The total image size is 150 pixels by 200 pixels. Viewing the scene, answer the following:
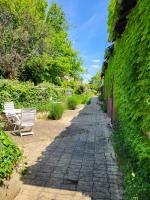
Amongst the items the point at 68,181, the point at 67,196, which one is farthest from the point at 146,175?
the point at 68,181

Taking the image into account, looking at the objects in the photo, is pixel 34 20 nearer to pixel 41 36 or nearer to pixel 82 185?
pixel 41 36

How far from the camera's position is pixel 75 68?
3506cm

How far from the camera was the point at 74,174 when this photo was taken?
5.52 meters

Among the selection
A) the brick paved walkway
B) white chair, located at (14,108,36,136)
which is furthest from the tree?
the brick paved walkway

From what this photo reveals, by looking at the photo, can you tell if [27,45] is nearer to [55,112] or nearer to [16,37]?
[16,37]

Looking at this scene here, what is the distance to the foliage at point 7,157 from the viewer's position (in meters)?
4.19

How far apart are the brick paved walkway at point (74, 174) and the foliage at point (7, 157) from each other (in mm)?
559

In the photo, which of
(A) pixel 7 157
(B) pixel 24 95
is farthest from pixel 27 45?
(A) pixel 7 157

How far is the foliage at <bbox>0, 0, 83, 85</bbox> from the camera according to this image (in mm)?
24406

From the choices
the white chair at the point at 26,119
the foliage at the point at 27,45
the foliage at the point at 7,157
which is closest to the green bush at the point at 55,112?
the white chair at the point at 26,119

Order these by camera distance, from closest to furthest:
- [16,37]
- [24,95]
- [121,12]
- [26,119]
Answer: [121,12], [26,119], [24,95], [16,37]

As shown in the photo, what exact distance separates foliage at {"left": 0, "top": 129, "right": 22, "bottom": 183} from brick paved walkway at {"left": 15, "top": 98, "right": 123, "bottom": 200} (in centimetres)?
56

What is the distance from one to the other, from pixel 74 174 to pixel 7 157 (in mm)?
1766

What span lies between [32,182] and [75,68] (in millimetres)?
30643
